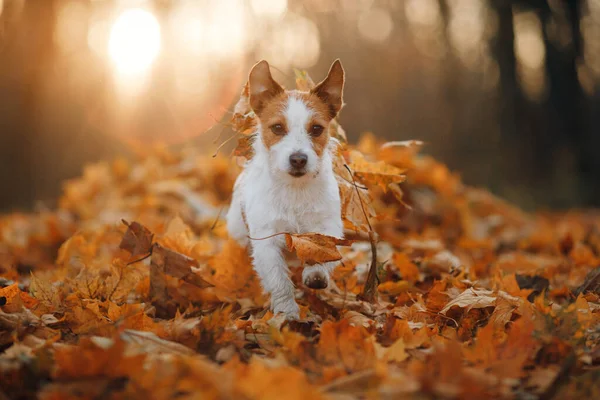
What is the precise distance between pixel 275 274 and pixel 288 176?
668 millimetres

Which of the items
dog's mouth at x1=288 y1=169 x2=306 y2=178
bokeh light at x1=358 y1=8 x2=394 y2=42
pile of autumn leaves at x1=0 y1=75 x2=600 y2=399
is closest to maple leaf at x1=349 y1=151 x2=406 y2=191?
pile of autumn leaves at x1=0 y1=75 x2=600 y2=399

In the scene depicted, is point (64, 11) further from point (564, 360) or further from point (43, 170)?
point (564, 360)

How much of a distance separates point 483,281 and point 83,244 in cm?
355

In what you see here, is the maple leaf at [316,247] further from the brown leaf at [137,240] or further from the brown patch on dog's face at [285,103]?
the brown leaf at [137,240]

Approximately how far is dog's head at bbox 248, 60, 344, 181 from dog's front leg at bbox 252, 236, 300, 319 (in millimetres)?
505

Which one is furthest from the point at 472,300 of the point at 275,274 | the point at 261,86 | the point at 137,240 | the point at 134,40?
the point at 134,40

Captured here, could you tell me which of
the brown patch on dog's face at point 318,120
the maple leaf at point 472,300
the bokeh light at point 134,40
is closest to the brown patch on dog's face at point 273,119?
the brown patch on dog's face at point 318,120

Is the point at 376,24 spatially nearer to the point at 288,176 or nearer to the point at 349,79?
the point at 349,79

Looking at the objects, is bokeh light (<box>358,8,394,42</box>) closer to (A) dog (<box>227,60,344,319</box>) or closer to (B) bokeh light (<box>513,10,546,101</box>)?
(B) bokeh light (<box>513,10,546,101</box>)

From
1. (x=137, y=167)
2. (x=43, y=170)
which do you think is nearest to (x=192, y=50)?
(x=43, y=170)

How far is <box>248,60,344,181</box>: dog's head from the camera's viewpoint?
3.33 metres

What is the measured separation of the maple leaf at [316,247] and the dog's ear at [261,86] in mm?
1134

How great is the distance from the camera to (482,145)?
2016 centimetres

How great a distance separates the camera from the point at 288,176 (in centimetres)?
347
